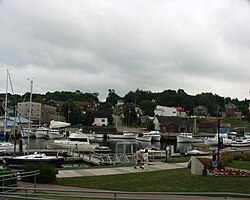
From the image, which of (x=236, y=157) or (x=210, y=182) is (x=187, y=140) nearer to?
(x=236, y=157)

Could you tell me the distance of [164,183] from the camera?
64.5ft

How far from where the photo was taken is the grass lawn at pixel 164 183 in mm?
17625

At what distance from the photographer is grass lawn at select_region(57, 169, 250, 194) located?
17.6 metres

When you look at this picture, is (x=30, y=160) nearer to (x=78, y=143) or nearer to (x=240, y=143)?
(x=78, y=143)

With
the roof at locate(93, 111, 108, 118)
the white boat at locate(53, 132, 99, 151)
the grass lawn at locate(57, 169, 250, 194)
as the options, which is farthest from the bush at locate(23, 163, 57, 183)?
the roof at locate(93, 111, 108, 118)

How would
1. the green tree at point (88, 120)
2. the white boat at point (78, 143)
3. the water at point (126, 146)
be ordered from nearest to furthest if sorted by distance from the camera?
1. the white boat at point (78, 143)
2. the water at point (126, 146)
3. the green tree at point (88, 120)

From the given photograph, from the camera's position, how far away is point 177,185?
18.9 meters

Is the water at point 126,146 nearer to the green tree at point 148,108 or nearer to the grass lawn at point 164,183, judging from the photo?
the grass lawn at point 164,183

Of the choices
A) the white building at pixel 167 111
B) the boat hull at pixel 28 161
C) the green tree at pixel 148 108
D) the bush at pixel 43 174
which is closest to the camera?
the bush at pixel 43 174

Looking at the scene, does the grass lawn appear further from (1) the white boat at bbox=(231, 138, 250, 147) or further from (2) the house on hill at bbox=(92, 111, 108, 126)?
(2) the house on hill at bbox=(92, 111, 108, 126)

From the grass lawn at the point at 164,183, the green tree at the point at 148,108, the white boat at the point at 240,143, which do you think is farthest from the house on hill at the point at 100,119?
the grass lawn at the point at 164,183

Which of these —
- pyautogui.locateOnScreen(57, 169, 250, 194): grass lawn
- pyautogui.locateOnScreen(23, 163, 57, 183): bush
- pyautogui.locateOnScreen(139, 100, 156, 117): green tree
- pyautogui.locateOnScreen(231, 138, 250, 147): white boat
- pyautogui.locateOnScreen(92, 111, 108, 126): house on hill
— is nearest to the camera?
pyautogui.locateOnScreen(57, 169, 250, 194): grass lawn

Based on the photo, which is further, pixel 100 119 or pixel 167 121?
pixel 100 119

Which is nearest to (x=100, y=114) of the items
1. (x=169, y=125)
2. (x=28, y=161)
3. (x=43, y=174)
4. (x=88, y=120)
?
(x=88, y=120)
